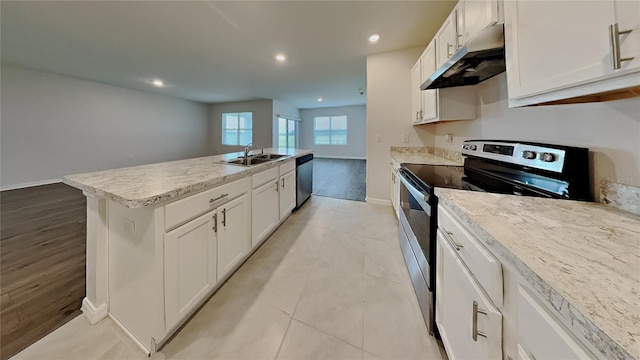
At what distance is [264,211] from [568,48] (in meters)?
2.15

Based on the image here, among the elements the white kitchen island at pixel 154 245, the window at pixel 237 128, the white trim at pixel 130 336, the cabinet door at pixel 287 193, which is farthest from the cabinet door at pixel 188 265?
the window at pixel 237 128

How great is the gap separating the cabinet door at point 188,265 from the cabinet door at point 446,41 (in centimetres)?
228

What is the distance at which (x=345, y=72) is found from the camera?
457 centimetres

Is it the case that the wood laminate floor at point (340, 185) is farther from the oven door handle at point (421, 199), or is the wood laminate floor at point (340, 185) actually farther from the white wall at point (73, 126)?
the white wall at point (73, 126)

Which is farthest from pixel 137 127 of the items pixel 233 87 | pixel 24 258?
pixel 24 258

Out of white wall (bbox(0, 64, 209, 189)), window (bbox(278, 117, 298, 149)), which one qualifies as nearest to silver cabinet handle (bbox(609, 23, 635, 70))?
white wall (bbox(0, 64, 209, 189))

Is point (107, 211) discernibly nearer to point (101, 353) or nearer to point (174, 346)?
point (101, 353)

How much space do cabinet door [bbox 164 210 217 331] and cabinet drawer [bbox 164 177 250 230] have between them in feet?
0.14

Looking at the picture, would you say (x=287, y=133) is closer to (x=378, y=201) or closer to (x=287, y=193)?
(x=378, y=201)

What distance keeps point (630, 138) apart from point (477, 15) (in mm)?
1123

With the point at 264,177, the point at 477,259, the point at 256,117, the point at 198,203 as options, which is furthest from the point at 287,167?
the point at 256,117

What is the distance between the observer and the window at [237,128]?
792 cm

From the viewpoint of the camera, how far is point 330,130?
9867 millimetres

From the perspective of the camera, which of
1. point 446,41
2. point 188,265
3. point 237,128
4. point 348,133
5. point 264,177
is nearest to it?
point 188,265
